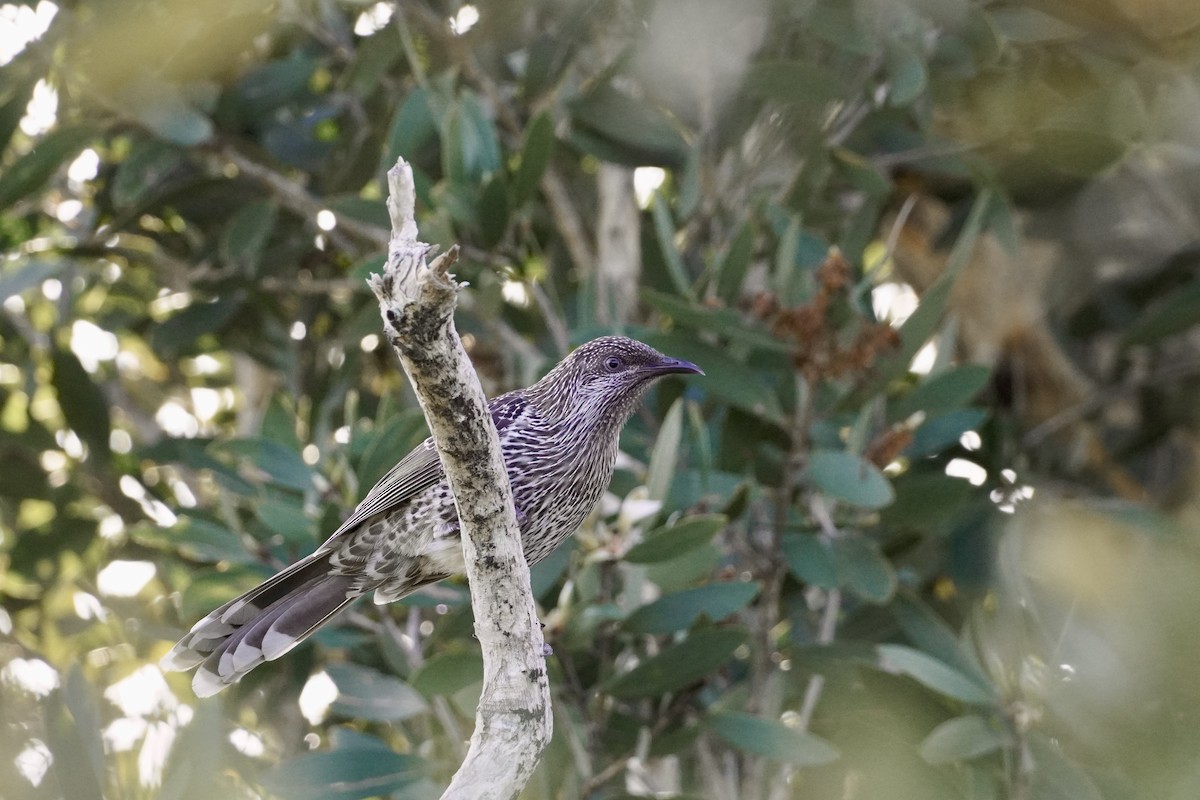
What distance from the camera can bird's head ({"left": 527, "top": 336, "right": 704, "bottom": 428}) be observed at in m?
3.78

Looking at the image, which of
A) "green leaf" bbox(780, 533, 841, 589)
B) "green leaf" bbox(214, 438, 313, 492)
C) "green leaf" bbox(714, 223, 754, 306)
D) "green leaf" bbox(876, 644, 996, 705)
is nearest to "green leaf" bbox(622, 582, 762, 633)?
"green leaf" bbox(780, 533, 841, 589)

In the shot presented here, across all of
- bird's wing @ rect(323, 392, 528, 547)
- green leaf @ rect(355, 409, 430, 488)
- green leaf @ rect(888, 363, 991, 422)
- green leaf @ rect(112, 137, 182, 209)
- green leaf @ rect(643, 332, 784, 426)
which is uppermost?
green leaf @ rect(112, 137, 182, 209)

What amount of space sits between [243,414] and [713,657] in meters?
3.40

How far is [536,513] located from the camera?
359 cm

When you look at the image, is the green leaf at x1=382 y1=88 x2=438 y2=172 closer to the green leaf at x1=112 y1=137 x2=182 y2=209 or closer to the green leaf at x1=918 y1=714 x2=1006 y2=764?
the green leaf at x1=112 y1=137 x2=182 y2=209

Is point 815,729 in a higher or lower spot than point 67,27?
lower

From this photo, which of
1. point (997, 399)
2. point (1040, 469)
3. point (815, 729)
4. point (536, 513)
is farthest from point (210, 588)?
point (997, 399)

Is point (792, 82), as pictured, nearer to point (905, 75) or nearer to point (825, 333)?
point (905, 75)

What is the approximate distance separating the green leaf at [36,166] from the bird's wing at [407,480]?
6.07 ft

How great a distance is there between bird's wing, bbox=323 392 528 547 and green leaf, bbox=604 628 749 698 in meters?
0.78

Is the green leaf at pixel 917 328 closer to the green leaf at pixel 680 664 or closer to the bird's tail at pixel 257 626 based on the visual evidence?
the green leaf at pixel 680 664

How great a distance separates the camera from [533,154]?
14.6ft

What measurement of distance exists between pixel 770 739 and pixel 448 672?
0.92m

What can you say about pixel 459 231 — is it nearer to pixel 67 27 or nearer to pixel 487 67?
pixel 487 67
